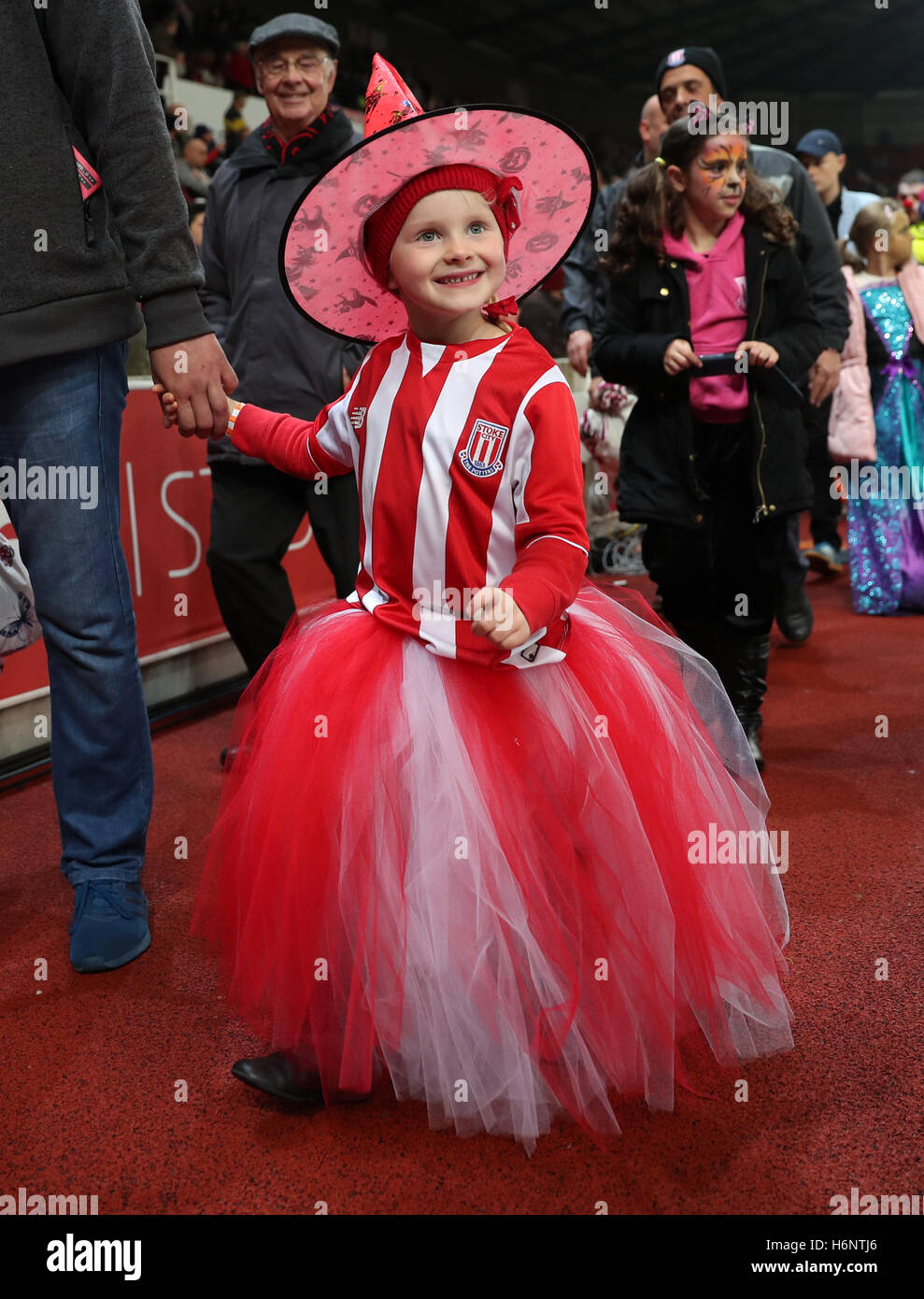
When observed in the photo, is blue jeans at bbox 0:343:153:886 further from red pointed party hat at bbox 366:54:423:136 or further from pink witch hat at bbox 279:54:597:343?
red pointed party hat at bbox 366:54:423:136

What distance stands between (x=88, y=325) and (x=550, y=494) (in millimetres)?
841

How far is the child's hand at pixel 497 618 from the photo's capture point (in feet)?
4.36

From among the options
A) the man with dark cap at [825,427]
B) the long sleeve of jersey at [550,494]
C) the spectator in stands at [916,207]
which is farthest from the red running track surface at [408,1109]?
the spectator in stands at [916,207]

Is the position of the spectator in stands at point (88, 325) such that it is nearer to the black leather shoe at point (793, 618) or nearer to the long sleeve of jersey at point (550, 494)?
the long sleeve of jersey at point (550, 494)

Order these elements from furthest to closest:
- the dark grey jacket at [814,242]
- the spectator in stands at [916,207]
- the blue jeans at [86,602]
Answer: the spectator in stands at [916,207] → the dark grey jacket at [814,242] → the blue jeans at [86,602]

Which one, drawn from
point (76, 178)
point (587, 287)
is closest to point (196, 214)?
point (587, 287)

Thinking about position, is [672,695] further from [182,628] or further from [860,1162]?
[182,628]

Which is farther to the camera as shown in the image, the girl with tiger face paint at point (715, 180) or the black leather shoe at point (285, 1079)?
the girl with tiger face paint at point (715, 180)

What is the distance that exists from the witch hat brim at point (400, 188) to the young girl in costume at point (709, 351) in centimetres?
89

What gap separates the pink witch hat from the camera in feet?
4.97

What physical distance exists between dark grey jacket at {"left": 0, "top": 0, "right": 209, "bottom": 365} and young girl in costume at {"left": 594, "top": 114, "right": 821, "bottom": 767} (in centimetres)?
120

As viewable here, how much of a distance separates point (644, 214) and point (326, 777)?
174 centimetres

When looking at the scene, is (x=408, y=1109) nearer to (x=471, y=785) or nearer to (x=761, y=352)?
(x=471, y=785)
